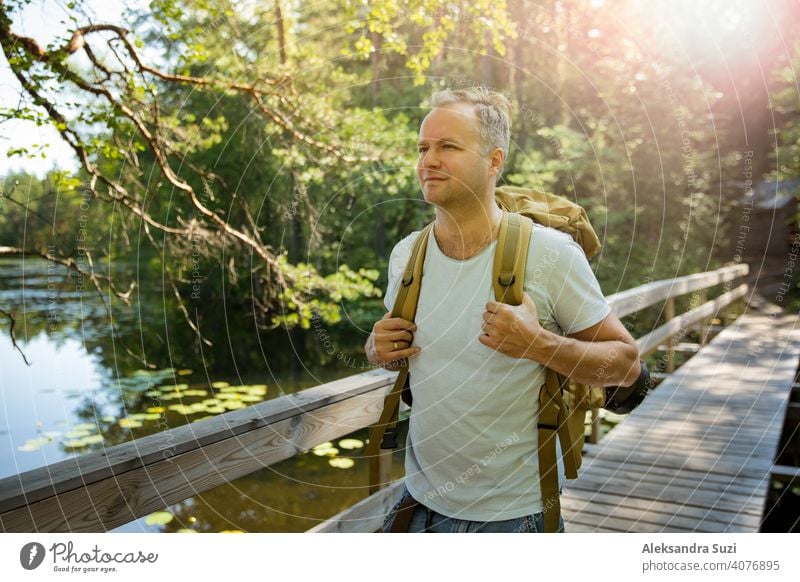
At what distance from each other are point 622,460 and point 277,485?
296 cm

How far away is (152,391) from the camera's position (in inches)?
223

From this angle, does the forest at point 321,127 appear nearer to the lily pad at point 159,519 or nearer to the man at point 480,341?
the man at point 480,341

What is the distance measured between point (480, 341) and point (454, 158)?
1.02 ft

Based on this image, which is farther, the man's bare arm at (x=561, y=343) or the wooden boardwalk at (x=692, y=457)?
the wooden boardwalk at (x=692, y=457)

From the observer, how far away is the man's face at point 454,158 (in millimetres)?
1165

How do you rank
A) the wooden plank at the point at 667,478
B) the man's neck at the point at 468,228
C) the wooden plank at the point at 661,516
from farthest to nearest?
1. the wooden plank at the point at 667,478
2. the wooden plank at the point at 661,516
3. the man's neck at the point at 468,228

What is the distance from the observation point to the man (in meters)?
1.07

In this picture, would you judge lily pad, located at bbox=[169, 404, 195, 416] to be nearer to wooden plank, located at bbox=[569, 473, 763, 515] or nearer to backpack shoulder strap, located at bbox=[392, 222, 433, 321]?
wooden plank, located at bbox=[569, 473, 763, 515]

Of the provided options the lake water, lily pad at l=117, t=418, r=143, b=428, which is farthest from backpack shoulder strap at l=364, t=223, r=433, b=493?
lily pad at l=117, t=418, r=143, b=428

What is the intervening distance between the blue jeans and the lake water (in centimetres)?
191

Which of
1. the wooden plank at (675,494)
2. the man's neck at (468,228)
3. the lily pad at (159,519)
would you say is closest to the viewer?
the man's neck at (468,228)

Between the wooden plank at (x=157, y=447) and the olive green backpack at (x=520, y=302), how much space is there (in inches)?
8.6

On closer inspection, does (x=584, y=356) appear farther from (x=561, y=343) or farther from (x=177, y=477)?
(x=177, y=477)

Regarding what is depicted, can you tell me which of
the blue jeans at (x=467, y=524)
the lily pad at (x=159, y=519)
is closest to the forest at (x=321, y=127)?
the blue jeans at (x=467, y=524)
